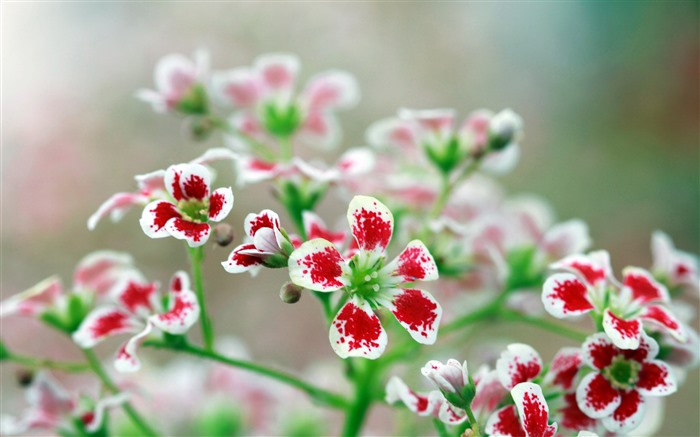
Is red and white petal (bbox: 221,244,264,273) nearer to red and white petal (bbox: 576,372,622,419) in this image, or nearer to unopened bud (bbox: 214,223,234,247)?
unopened bud (bbox: 214,223,234,247)

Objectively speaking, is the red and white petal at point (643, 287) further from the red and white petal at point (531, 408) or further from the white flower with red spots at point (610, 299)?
the red and white petal at point (531, 408)

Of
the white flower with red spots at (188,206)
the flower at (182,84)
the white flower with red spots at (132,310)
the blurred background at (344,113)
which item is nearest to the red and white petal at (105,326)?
the white flower with red spots at (132,310)

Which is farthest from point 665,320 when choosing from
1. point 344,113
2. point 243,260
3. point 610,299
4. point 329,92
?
point 344,113

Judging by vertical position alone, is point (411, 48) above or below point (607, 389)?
above

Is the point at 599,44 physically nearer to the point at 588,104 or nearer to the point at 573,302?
the point at 588,104

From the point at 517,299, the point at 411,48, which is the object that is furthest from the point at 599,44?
the point at 517,299

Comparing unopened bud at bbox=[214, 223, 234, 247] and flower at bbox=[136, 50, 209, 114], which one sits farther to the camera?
flower at bbox=[136, 50, 209, 114]

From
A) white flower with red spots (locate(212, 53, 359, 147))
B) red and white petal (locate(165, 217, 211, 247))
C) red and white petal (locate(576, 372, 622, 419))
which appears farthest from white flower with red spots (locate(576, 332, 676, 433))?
white flower with red spots (locate(212, 53, 359, 147))
